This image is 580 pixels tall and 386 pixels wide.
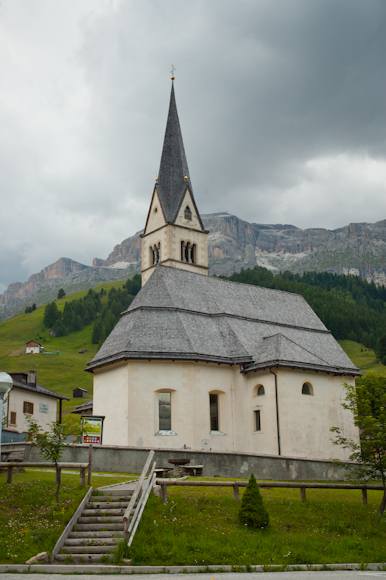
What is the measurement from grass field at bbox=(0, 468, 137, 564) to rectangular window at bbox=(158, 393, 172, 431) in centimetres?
1340

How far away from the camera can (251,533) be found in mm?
18453

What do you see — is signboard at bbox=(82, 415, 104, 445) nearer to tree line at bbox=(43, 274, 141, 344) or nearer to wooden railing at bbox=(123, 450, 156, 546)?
wooden railing at bbox=(123, 450, 156, 546)

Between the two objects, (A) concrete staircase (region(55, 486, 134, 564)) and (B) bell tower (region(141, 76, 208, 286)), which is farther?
(B) bell tower (region(141, 76, 208, 286))

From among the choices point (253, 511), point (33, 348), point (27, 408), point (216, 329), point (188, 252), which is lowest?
point (253, 511)

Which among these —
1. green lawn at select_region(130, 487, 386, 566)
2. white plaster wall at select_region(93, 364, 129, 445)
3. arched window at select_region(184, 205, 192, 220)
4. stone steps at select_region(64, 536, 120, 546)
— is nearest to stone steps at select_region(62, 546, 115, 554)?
stone steps at select_region(64, 536, 120, 546)

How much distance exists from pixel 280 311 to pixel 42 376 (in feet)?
305

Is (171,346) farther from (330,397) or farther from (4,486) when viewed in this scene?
(4,486)

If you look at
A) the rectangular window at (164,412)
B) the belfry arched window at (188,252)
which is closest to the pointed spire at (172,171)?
the belfry arched window at (188,252)

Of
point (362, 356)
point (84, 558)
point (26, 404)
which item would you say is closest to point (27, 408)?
point (26, 404)

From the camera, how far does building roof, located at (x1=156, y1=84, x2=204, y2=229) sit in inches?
2443

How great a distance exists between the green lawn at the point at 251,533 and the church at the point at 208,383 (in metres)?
13.4

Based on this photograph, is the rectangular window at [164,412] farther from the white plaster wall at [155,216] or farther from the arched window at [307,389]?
the white plaster wall at [155,216]

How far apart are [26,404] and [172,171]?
29285mm

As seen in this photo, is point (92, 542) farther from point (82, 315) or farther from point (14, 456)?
point (82, 315)
